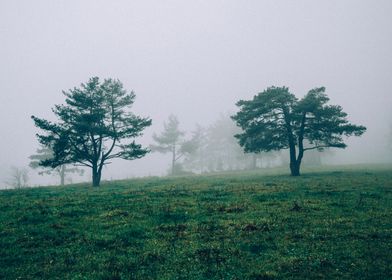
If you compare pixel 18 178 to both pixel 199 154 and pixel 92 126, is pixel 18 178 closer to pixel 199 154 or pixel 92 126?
pixel 92 126

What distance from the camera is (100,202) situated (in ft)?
68.1

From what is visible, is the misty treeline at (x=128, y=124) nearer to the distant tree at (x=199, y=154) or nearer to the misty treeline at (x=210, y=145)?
the misty treeline at (x=210, y=145)

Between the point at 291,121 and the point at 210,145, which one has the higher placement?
the point at 210,145

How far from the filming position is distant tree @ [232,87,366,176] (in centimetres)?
3903

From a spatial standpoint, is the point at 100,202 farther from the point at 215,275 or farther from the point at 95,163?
the point at 95,163

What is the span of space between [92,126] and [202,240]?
94.7 ft

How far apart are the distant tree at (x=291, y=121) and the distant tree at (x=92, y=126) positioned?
618 inches

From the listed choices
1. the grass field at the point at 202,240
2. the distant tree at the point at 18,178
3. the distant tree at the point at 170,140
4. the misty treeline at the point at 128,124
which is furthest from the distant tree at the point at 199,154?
the grass field at the point at 202,240

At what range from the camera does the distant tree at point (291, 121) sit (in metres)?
39.0

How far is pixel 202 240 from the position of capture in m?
11.7

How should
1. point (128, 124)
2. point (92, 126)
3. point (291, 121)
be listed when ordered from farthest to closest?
point (291, 121) < point (128, 124) < point (92, 126)

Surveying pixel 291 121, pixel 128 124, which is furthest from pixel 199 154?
pixel 128 124

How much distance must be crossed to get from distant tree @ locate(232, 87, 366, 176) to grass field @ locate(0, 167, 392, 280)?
71.2ft

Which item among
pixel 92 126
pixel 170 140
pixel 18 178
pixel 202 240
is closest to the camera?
pixel 202 240
